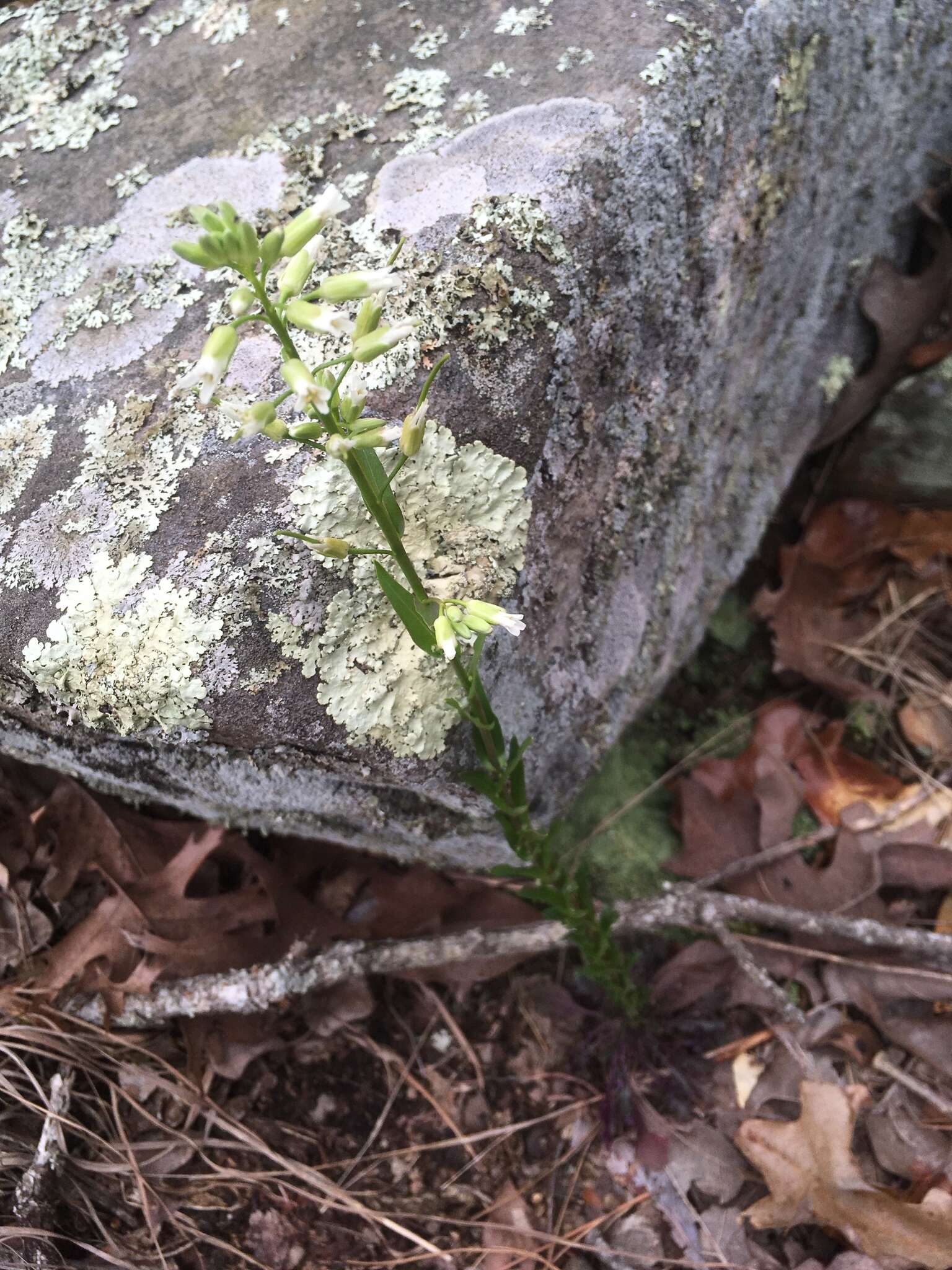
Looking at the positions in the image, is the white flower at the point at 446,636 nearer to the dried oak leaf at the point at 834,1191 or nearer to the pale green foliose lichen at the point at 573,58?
the pale green foliose lichen at the point at 573,58

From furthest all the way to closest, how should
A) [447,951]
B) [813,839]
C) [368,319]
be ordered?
[813,839]
[447,951]
[368,319]

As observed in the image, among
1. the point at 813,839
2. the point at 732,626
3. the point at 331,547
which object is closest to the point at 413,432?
the point at 331,547

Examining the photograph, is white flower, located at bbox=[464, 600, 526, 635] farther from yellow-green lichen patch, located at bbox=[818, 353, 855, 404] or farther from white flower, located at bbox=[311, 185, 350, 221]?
Answer: yellow-green lichen patch, located at bbox=[818, 353, 855, 404]

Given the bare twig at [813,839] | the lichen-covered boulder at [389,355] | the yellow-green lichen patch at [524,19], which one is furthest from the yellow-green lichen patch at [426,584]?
the bare twig at [813,839]

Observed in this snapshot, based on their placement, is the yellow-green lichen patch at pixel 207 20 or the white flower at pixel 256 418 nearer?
the white flower at pixel 256 418

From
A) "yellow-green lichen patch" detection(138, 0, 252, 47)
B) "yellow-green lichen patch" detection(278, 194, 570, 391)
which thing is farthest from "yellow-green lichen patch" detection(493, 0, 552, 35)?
"yellow-green lichen patch" detection(138, 0, 252, 47)

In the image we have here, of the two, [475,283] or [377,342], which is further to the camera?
[475,283]

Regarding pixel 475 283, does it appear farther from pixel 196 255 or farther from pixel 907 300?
pixel 907 300
